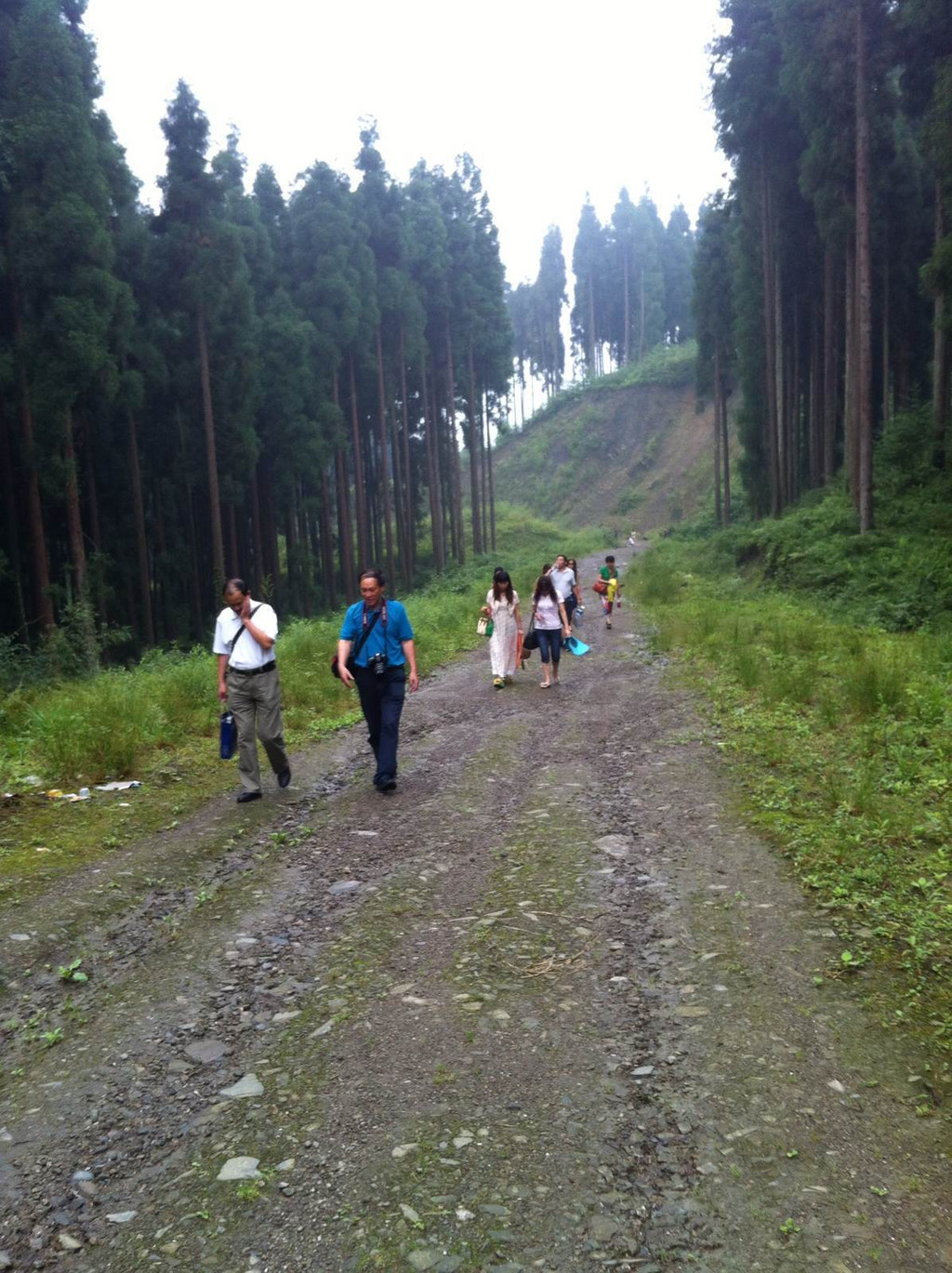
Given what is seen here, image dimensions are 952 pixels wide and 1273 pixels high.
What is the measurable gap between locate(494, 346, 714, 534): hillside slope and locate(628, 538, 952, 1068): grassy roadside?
169 ft

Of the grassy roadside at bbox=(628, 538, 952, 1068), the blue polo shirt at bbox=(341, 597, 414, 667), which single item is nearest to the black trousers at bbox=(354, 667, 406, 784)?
the blue polo shirt at bbox=(341, 597, 414, 667)

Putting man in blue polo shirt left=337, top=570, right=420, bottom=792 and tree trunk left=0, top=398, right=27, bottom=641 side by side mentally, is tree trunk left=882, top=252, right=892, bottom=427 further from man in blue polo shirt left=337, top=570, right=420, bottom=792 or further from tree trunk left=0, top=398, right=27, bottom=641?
tree trunk left=0, top=398, right=27, bottom=641

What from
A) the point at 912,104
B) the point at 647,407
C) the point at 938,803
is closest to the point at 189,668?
the point at 938,803

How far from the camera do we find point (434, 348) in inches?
1619

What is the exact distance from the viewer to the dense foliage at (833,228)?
1897 centimetres

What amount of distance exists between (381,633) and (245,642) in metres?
1.16

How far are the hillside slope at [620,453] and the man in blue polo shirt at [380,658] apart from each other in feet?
188

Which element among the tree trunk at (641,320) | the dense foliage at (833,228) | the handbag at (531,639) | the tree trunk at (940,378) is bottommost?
the handbag at (531,639)

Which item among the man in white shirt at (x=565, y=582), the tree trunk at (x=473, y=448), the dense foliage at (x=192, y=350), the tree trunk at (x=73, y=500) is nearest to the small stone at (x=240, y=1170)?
the man in white shirt at (x=565, y=582)

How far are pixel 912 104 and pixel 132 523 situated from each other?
901 inches

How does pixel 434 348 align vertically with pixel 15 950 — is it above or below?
above

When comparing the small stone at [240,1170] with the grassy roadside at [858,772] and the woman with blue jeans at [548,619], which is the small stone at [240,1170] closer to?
the grassy roadside at [858,772]

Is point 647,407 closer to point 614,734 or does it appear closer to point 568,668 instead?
point 568,668

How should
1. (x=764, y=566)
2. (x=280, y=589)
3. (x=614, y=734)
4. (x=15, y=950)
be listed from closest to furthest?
(x=15, y=950)
(x=614, y=734)
(x=764, y=566)
(x=280, y=589)
